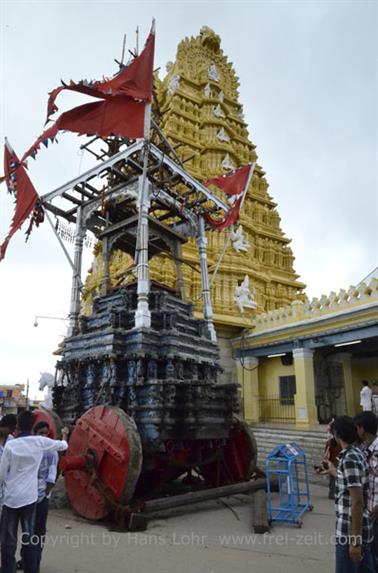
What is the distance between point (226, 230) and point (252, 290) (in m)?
3.82

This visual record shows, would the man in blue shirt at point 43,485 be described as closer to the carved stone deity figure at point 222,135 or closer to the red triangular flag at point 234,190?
the red triangular flag at point 234,190

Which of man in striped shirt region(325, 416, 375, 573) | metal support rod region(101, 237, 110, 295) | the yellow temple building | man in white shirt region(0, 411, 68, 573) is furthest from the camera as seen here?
the yellow temple building

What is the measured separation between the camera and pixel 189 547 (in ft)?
16.6

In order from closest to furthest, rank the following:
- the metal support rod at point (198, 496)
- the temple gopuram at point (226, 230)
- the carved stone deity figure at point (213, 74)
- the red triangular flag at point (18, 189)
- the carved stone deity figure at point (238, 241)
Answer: the metal support rod at point (198, 496) < the red triangular flag at point (18, 189) < the temple gopuram at point (226, 230) < the carved stone deity figure at point (238, 241) < the carved stone deity figure at point (213, 74)

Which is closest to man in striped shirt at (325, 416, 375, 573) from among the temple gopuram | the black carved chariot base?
the black carved chariot base

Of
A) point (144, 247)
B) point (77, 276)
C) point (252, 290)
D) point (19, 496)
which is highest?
point (252, 290)

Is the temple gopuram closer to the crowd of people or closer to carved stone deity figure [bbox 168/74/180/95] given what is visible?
carved stone deity figure [bbox 168/74/180/95]

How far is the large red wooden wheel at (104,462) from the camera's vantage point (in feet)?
18.9

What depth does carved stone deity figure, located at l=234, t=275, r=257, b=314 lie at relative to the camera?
20.7m

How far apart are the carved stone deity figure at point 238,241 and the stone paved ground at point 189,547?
1806 cm

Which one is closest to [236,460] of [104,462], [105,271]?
[104,462]

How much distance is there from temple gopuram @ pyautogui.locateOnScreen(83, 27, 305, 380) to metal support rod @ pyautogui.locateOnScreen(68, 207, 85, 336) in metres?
Answer: 8.01

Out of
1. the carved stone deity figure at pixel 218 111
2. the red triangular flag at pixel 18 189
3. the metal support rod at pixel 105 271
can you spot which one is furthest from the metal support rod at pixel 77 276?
the carved stone deity figure at pixel 218 111

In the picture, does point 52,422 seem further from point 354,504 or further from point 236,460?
point 354,504
